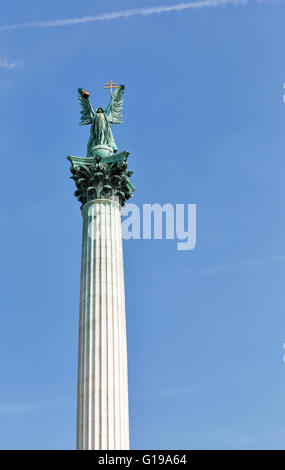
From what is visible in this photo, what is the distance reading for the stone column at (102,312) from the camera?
30.6 m

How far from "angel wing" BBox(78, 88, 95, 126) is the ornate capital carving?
4.52m

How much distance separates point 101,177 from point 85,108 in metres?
6.57

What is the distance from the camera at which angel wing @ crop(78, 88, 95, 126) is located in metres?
41.9

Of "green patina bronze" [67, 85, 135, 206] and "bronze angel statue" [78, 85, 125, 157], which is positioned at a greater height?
"bronze angel statue" [78, 85, 125, 157]

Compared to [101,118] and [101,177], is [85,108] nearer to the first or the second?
[101,118]

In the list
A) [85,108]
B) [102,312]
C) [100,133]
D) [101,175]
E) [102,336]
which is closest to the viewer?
[102,336]

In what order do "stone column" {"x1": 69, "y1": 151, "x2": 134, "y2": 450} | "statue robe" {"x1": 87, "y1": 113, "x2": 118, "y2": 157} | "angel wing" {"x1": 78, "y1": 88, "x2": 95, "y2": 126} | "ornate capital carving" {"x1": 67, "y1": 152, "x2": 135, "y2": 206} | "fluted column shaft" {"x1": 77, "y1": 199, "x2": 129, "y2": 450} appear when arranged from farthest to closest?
"angel wing" {"x1": 78, "y1": 88, "x2": 95, "y2": 126}, "statue robe" {"x1": 87, "y1": 113, "x2": 118, "y2": 157}, "ornate capital carving" {"x1": 67, "y1": 152, "x2": 135, "y2": 206}, "stone column" {"x1": 69, "y1": 151, "x2": 134, "y2": 450}, "fluted column shaft" {"x1": 77, "y1": 199, "x2": 129, "y2": 450}

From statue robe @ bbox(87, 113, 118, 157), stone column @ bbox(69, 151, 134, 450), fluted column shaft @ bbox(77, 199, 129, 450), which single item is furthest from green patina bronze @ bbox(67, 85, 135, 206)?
fluted column shaft @ bbox(77, 199, 129, 450)

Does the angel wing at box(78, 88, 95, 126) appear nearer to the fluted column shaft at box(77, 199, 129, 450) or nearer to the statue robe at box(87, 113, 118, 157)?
the statue robe at box(87, 113, 118, 157)

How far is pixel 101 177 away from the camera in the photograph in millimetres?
37750

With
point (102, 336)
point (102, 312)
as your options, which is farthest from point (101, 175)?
point (102, 336)

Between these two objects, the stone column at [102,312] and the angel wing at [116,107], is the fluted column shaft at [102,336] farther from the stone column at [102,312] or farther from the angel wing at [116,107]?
the angel wing at [116,107]
